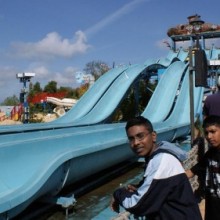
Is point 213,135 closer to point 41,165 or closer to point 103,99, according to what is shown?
point 41,165

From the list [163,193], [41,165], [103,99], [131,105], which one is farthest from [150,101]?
[163,193]

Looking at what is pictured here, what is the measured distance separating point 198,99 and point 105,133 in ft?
25.0

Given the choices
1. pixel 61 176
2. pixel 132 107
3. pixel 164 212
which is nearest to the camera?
pixel 164 212

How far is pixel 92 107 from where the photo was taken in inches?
572

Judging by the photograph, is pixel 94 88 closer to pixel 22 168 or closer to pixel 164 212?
pixel 22 168

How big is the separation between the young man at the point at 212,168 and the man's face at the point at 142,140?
23.8 inches

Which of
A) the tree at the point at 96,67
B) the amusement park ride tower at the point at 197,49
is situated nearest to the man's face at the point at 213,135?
the amusement park ride tower at the point at 197,49

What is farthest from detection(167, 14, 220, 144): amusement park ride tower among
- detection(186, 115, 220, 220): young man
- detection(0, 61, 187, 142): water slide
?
detection(186, 115, 220, 220): young man

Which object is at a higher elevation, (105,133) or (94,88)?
(94,88)

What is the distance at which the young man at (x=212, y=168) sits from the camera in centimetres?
233

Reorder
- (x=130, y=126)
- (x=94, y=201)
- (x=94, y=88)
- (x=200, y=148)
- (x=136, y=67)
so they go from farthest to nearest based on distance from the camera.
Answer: (x=136, y=67) → (x=94, y=88) → (x=94, y=201) → (x=200, y=148) → (x=130, y=126)

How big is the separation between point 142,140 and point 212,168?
0.73 metres

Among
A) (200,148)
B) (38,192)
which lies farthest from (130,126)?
(38,192)

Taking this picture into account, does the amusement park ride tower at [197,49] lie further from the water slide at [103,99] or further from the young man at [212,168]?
the young man at [212,168]
